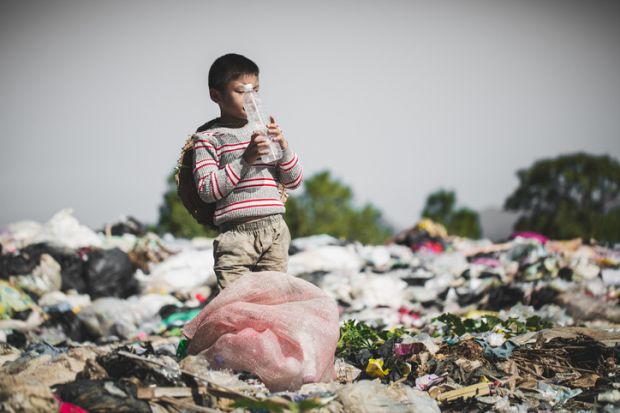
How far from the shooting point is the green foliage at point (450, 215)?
37406 mm

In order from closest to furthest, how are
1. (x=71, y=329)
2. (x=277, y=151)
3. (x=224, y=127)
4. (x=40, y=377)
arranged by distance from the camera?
(x=40, y=377) → (x=277, y=151) → (x=224, y=127) → (x=71, y=329)

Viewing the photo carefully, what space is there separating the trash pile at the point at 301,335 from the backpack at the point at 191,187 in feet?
1.52

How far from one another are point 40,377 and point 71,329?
10.8 feet

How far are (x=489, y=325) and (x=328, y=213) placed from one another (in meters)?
23.4

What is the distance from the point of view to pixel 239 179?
2.64m

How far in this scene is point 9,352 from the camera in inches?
125

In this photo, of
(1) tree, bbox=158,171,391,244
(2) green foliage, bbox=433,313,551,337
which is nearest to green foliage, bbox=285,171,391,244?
(1) tree, bbox=158,171,391,244

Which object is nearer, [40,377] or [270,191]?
[40,377]

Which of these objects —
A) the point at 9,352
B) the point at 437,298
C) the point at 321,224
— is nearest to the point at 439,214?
the point at 321,224

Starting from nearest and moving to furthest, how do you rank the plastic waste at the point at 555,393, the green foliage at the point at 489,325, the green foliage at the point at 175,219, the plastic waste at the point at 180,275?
the plastic waste at the point at 555,393 → the green foliage at the point at 489,325 → the plastic waste at the point at 180,275 → the green foliage at the point at 175,219

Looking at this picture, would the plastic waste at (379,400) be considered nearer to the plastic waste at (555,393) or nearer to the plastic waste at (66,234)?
the plastic waste at (555,393)

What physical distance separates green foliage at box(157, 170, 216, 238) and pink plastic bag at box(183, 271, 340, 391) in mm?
15347

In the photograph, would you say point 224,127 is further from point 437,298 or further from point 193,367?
point 437,298

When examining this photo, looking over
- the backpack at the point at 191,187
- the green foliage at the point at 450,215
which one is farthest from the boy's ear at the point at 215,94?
the green foliage at the point at 450,215
